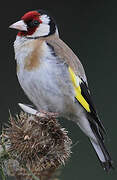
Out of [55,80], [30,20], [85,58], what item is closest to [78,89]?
[55,80]

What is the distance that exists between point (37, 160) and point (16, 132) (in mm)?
177

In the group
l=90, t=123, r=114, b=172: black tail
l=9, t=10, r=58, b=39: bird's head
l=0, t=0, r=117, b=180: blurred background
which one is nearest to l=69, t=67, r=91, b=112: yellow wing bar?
l=90, t=123, r=114, b=172: black tail

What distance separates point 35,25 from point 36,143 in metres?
1.06

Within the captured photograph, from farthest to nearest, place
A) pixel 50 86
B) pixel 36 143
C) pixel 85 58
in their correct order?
pixel 85 58
pixel 50 86
pixel 36 143

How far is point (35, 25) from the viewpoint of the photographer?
11.7 feet

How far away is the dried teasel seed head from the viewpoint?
270 cm

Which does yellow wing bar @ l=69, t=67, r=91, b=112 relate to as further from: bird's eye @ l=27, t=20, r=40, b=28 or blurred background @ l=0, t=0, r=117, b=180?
blurred background @ l=0, t=0, r=117, b=180

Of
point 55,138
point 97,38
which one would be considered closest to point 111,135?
point 97,38

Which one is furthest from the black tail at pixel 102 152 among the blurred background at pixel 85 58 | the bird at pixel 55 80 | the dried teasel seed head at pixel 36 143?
the blurred background at pixel 85 58

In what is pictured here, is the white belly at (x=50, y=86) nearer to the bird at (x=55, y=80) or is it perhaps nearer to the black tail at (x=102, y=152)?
the bird at (x=55, y=80)

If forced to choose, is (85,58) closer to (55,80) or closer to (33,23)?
(33,23)

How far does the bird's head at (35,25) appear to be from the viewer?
3516 millimetres

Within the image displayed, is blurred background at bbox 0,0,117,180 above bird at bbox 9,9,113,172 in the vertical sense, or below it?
below

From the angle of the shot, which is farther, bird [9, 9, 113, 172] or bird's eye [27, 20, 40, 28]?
bird's eye [27, 20, 40, 28]
